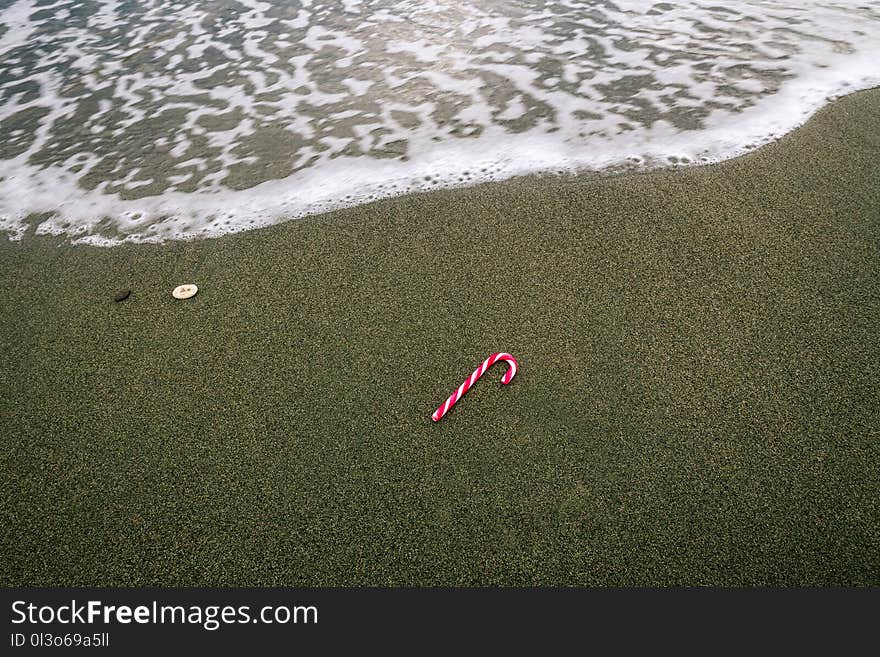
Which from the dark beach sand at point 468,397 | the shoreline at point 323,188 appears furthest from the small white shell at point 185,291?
the shoreline at point 323,188

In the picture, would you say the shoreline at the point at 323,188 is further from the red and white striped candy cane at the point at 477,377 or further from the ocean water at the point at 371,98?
the red and white striped candy cane at the point at 477,377

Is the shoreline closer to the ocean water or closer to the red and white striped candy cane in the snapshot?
the ocean water

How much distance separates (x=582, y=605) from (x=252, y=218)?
2.96 meters

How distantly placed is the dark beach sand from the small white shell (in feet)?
0.21

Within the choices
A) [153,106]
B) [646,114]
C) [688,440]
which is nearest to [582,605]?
[688,440]

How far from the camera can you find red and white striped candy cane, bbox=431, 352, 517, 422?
2324 millimetres

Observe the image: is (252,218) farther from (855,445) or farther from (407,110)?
(855,445)

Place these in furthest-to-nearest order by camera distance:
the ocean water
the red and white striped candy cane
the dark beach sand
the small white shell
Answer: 1. the ocean water
2. the small white shell
3. the red and white striped candy cane
4. the dark beach sand

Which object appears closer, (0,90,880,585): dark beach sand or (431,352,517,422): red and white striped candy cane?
(0,90,880,585): dark beach sand

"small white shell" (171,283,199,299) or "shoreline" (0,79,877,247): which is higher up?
"shoreline" (0,79,877,247)

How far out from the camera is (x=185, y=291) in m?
3.07

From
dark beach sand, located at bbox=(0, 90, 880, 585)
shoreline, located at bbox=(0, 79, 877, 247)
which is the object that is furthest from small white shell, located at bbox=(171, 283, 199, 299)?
shoreline, located at bbox=(0, 79, 877, 247)

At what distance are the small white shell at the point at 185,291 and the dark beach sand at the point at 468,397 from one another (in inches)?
2.5

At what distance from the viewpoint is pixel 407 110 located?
191 inches
